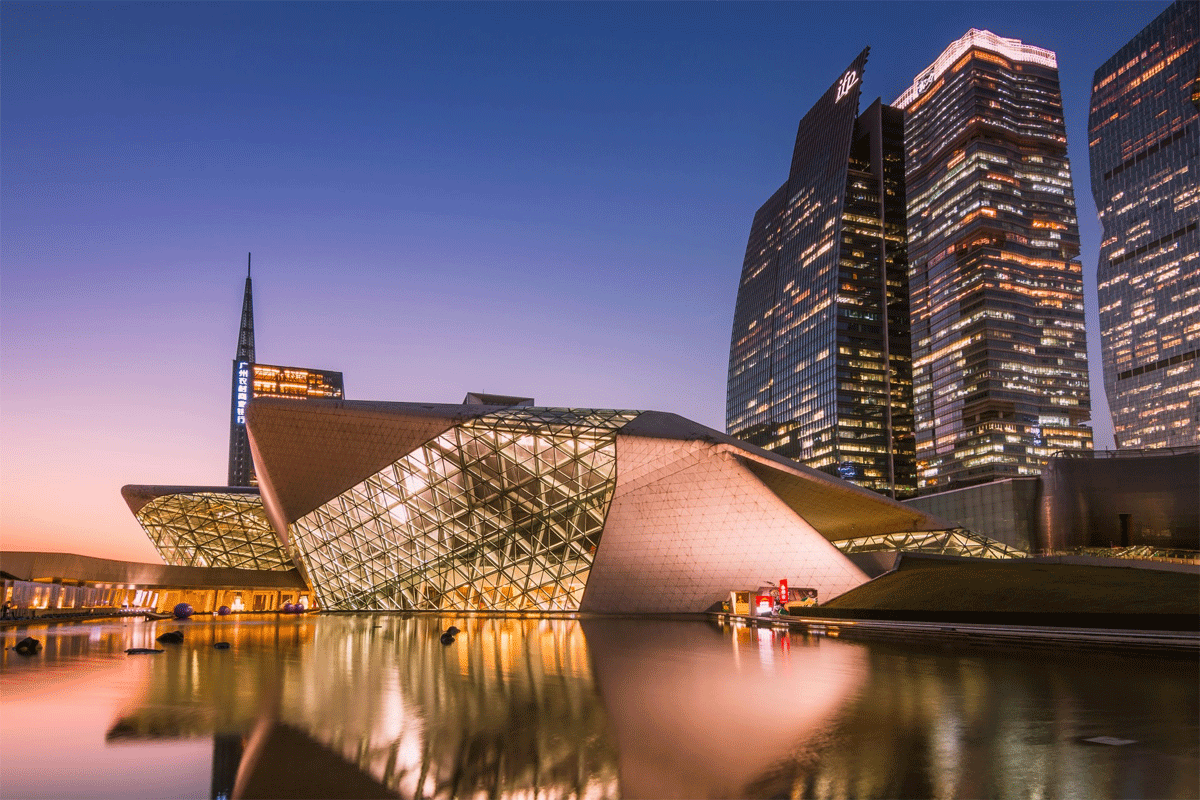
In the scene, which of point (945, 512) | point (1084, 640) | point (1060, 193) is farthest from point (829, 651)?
point (1060, 193)

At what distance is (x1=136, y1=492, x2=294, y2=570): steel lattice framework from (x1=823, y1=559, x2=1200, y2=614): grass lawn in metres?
50.8

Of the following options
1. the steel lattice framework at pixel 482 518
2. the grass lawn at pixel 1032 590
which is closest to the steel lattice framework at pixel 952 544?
the grass lawn at pixel 1032 590

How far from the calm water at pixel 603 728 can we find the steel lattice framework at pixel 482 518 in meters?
27.1

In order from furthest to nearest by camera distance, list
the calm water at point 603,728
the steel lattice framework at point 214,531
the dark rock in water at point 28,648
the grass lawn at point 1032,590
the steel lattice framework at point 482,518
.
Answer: the steel lattice framework at point 214,531, the steel lattice framework at point 482,518, the grass lawn at point 1032,590, the dark rock in water at point 28,648, the calm water at point 603,728

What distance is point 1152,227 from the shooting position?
566ft

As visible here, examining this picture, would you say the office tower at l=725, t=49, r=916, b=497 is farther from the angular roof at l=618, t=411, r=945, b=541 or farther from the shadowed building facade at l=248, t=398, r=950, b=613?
the shadowed building facade at l=248, t=398, r=950, b=613

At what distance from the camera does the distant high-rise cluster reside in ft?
552

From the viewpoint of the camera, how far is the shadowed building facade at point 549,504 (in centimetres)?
4506

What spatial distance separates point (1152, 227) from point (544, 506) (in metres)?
177

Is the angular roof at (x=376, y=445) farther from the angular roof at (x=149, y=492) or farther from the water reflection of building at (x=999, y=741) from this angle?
the water reflection of building at (x=999, y=741)

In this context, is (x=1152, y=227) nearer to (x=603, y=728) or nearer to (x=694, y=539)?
(x=694, y=539)

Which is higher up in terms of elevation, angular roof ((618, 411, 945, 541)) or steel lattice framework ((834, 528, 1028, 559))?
angular roof ((618, 411, 945, 541))

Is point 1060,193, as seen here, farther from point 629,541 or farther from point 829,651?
point 829,651

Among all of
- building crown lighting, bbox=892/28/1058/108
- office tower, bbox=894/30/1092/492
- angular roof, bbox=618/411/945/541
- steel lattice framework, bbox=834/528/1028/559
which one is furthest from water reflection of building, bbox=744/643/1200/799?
building crown lighting, bbox=892/28/1058/108
